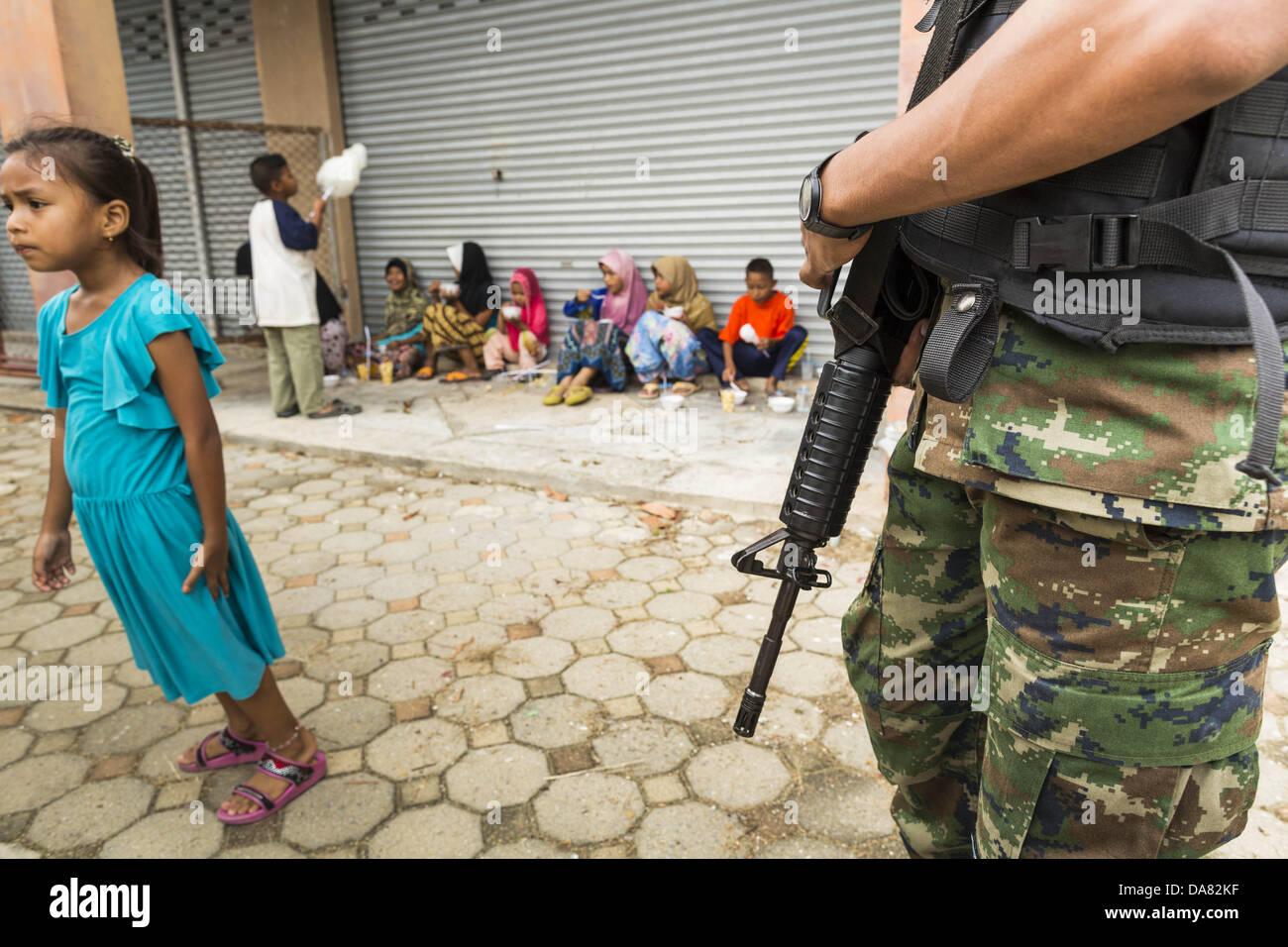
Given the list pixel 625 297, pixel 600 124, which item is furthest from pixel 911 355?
pixel 600 124

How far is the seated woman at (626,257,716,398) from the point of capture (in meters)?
6.31

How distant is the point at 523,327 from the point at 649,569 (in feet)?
14.3

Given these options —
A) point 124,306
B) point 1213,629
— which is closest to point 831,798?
point 1213,629

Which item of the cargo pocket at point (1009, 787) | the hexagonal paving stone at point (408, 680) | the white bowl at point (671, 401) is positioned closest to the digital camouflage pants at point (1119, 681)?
the cargo pocket at point (1009, 787)

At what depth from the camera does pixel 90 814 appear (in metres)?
2.07

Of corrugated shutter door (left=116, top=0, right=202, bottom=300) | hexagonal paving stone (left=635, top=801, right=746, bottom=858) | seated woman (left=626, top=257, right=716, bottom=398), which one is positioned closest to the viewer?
hexagonal paving stone (left=635, top=801, right=746, bottom=858)

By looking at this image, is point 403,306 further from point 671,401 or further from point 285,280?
point 671,401

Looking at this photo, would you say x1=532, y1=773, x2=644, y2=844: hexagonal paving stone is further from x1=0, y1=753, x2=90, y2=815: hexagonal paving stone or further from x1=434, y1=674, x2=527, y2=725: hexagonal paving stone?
x1=0, y1=753, x2=90, y2=815: hexagonal paving stone

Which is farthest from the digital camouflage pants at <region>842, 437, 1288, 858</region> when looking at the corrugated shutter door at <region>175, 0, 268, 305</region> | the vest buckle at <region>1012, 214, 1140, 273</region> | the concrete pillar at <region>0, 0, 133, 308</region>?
the corrugated shutter door at <region>175, 0, 268, 305</region>

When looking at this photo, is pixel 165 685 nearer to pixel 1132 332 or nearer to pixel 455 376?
pixel 1132 332

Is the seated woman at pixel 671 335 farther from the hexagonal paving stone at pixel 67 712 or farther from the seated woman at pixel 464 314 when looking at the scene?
the hexagonal paving stone at pixel 67 712

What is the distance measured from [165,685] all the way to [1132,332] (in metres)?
2.08

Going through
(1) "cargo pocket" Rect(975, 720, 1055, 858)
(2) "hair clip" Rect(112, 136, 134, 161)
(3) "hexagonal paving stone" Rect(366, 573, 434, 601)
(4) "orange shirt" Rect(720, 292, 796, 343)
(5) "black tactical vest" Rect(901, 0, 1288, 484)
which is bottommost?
(3) "hexagonal paving stone" Rect(366, 573, 434, 601)

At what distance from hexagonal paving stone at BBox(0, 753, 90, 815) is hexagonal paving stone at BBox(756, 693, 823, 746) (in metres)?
1.85
